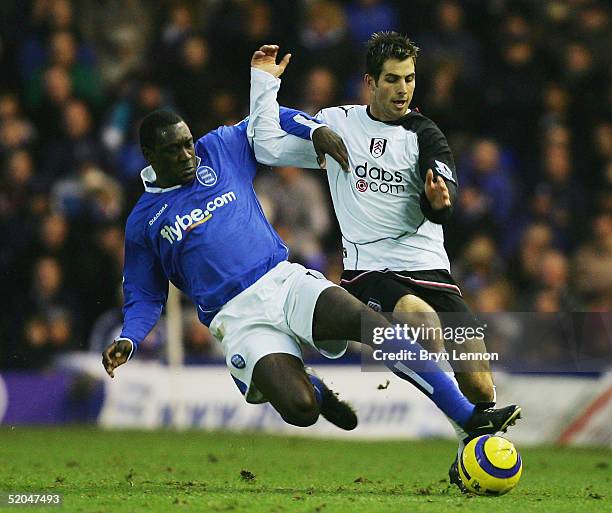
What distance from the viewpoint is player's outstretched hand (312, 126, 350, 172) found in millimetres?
7859

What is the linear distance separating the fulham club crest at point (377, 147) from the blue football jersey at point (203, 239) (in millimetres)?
397

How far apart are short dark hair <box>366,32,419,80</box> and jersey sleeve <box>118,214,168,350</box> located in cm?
176

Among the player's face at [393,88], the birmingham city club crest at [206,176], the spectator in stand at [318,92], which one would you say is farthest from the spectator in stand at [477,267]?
the birmingham city club crest at [206,176]

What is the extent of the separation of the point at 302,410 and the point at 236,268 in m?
0.97

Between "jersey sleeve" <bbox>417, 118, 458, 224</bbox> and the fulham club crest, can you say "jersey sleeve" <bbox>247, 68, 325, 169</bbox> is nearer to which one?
the fulham club crest

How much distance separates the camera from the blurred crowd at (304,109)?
1365 cm

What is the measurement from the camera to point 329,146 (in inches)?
309

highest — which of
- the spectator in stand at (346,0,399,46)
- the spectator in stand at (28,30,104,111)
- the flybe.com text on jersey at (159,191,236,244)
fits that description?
the spectator in stand at (346,0,399,46)

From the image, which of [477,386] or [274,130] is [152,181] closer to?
[274,130]

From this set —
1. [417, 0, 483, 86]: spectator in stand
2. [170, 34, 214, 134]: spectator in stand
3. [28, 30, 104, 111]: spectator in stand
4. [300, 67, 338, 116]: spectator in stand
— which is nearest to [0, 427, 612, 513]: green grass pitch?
[300, 67, 338, 116]: spectator in stand

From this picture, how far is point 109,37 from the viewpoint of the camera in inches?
658

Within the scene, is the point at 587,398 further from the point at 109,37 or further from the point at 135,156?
the point at 109,37

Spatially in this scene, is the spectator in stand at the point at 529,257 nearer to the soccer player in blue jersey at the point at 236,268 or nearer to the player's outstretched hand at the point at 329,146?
the soccer player in blue jersey at the point at 236,268

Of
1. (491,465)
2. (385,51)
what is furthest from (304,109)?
(491,465)
